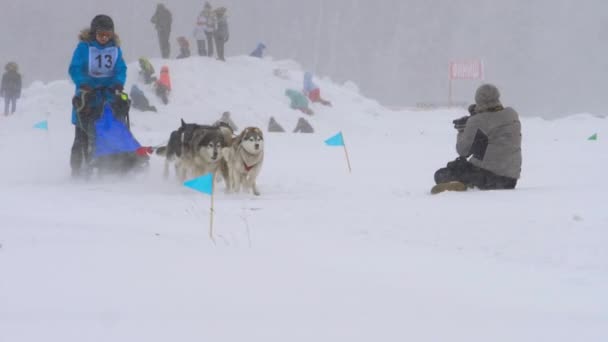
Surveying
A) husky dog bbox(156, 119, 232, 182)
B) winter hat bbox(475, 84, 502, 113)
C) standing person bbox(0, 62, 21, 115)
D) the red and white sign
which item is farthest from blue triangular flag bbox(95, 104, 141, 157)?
the red and white sign

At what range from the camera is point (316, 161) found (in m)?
9.45

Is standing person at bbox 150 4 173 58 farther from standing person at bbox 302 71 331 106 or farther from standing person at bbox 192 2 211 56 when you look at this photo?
standing person at bbox 302 71 331 106

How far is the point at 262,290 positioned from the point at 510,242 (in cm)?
203

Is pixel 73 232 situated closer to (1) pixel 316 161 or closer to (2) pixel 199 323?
(2) pixel 199 323

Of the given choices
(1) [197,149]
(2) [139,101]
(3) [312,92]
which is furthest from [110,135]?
(3) [312,92]

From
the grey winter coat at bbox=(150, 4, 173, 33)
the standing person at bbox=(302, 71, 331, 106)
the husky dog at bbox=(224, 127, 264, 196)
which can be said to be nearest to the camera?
the husky dog at bbox=(224, 127, 264, 196)

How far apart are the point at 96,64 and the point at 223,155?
5.44ft

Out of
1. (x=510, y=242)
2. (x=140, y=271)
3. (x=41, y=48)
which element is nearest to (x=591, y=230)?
(x=510, y=242)

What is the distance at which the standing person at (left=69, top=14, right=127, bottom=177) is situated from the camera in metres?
6.53

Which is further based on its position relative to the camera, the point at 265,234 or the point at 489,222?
the point at 489,222

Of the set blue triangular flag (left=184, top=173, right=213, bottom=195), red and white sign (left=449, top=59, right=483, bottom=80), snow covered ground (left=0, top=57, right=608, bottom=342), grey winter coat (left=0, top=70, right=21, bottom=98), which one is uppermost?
red and white sign (left=449, top=59, right=483, bottom=80)

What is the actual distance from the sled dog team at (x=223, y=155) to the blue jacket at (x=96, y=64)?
0.96 meters

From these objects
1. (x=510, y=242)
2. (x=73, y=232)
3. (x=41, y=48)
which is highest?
(x=41, y=48)

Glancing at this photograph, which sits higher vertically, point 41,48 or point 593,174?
point 41,48
